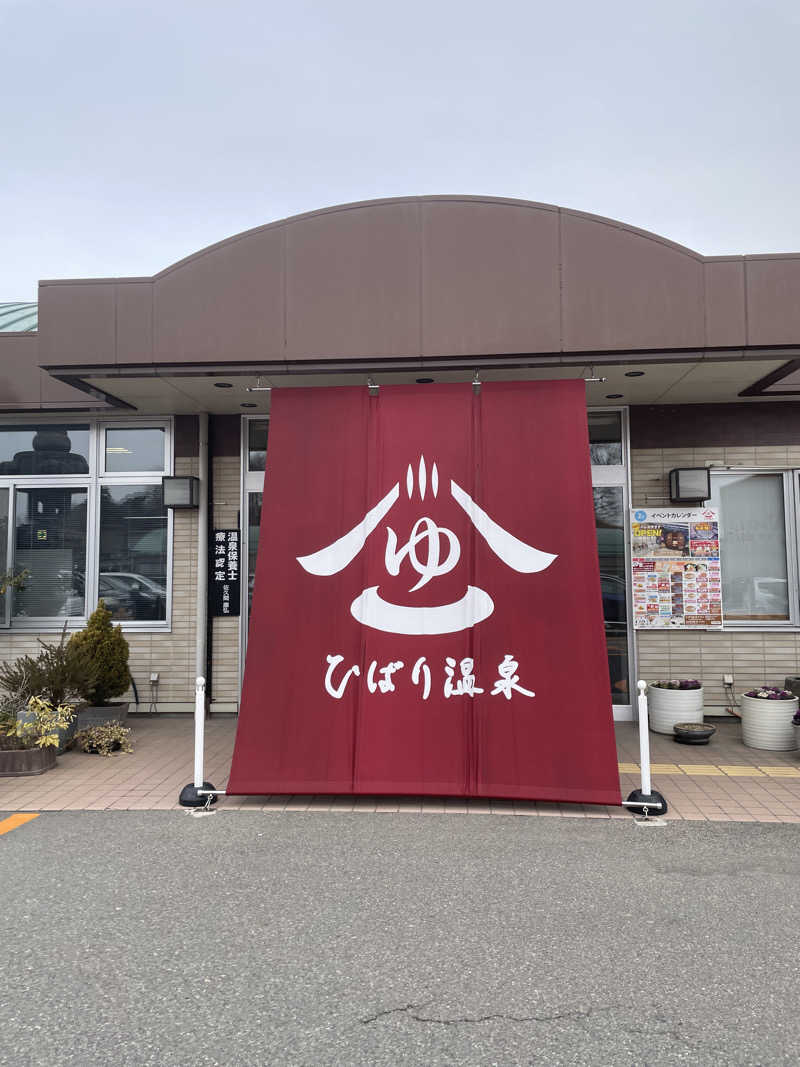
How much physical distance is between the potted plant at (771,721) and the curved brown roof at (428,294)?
3.49 m

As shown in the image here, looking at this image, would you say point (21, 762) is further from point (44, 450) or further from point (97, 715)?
point (44, 450)

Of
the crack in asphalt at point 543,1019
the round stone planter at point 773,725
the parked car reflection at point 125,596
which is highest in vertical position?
the parked car reflection at point 125,596

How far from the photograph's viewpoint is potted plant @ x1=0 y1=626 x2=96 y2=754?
703 centimetres

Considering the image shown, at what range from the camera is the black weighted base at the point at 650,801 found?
5.25 metres

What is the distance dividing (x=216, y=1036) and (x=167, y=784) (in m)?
3.63

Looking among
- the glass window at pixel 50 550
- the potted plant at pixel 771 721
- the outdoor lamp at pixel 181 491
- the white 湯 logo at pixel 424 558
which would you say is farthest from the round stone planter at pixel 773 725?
the glass window at pixel 50 550

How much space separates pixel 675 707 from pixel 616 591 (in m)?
1.43

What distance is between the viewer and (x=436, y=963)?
10.7 feet

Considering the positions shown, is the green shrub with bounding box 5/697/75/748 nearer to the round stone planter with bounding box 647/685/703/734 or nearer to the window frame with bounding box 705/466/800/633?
the round stone planter with bounding box 647/685/703/734

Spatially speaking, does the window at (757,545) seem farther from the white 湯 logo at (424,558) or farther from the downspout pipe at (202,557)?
the downspout pipe at (202,557)

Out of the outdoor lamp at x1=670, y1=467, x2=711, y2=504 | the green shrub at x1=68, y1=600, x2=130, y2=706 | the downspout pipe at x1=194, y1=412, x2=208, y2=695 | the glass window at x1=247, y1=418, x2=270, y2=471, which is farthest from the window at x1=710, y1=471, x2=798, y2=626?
the green shrub at x1=68, y1=600, x2=130, y2=706

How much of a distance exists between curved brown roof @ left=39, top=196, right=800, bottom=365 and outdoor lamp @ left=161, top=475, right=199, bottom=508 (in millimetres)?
2003

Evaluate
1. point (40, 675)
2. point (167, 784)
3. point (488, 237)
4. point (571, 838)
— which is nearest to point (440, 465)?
point (488, 237)

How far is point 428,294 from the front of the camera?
6586 millimetres
